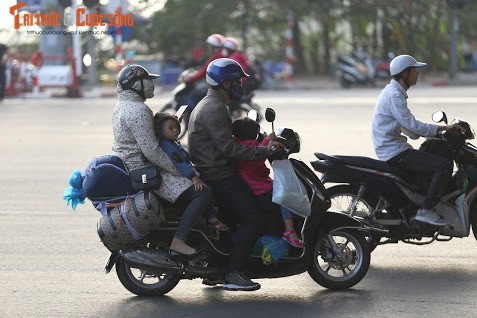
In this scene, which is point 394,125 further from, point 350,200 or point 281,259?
point 281,259

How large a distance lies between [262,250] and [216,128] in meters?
0.81

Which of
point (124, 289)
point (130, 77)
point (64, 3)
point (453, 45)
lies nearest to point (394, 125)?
point (130, 77)

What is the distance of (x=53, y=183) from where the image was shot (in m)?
14.1

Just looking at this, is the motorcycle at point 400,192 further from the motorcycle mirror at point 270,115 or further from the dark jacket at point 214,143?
the motorcycle mirror at point 270,115

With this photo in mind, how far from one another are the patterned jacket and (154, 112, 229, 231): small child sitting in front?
0.04 metres

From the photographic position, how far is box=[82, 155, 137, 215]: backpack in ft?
24.8

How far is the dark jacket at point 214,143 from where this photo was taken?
25.0 ft

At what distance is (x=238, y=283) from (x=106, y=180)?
3.36 feet

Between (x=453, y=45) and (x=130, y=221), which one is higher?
(x=130, y=221)

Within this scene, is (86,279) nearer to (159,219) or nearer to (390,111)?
(159,219)

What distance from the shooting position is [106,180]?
7.56 m

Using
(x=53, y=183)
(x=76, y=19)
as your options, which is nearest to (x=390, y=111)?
(x=53, y=183)

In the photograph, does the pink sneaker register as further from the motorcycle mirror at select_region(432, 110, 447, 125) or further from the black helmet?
the motorcycle mirror at select_region(432, 110, 447, 125)

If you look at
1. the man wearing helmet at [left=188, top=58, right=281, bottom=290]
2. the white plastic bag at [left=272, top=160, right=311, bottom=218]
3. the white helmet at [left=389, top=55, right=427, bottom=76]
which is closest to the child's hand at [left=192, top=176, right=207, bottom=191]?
the man wearing helmet at [left=188, top=58, right=281, bottom=290]
